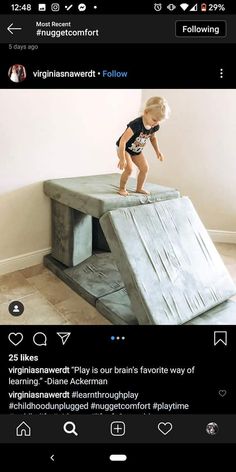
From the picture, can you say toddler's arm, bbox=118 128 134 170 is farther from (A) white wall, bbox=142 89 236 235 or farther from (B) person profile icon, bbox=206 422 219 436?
(B) person profile icon, bbox=206 422 219 436

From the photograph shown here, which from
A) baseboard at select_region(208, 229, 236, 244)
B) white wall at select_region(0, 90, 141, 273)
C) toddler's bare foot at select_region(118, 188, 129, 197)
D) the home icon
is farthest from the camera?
baseboard at select_region(208, 229, 236, 244)

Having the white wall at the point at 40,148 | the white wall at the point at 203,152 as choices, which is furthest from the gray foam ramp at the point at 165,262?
the white wall at the point at 203,152

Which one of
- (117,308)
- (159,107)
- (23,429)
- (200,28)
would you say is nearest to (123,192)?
(159,107)

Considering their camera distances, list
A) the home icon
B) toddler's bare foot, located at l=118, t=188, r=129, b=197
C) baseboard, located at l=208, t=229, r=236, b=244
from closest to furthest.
A: 1. the home icon
2. toddler's bare foot, located at l=118, t=188, r=129, b=197
3. baseboard, located at l=208, t=229, r=236, b=244

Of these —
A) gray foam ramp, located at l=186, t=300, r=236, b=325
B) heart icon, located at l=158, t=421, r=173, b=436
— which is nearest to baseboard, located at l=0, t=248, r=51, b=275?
gray foam ramp, located at l=186, t=300, r=236, b=325

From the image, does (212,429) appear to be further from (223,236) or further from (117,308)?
(223,236)

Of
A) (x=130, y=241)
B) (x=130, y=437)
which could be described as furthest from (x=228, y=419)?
(x=130, y=241)

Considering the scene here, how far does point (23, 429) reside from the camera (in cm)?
55

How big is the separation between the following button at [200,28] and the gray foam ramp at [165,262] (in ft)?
2.20

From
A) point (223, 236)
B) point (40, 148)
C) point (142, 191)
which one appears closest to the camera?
point (142, 191)

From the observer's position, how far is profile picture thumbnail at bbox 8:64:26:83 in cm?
72

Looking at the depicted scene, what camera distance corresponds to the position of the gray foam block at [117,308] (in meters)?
1.18

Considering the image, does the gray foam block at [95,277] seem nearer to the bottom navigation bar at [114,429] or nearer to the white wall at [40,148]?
the white wall at [40,148]

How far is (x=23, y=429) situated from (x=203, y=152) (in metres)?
1.96
